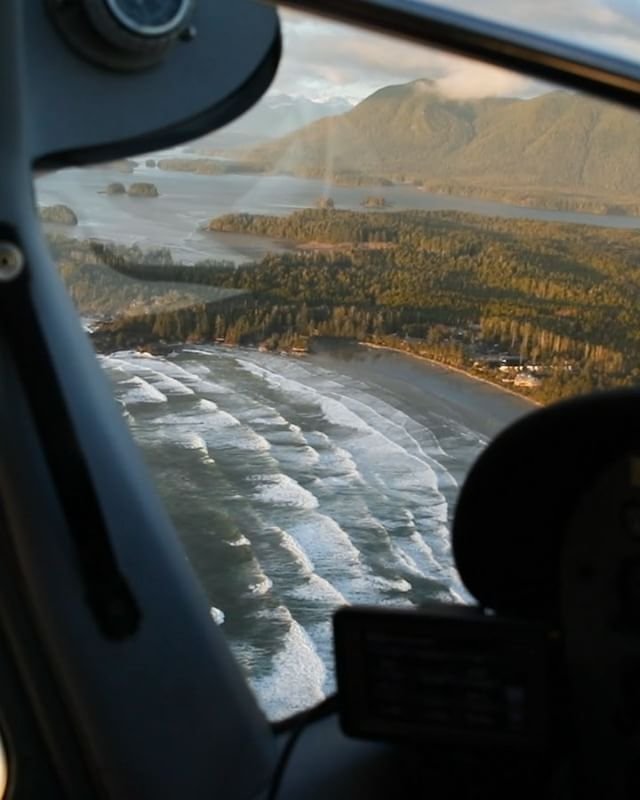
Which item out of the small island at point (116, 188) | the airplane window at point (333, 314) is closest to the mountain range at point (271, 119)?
the airplane window at point (333, 314)

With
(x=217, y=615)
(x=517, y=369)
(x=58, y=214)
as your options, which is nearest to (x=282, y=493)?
(x=217, y=615)

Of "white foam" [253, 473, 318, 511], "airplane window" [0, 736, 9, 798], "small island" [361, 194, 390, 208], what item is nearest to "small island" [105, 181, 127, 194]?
"small island" [361, 194, 390, 208]

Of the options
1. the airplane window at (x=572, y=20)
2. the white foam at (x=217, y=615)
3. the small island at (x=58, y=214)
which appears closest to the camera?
the airplane window at (x=572, y=20)

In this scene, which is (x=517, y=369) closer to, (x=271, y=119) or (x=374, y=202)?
(x=374, y=202)

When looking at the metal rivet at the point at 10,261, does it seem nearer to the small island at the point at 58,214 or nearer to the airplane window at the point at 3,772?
the small island at the point at 58,214

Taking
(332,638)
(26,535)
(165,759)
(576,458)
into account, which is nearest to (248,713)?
(165,759)

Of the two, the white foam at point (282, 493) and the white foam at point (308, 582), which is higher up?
the white foam at point (282, 493)
